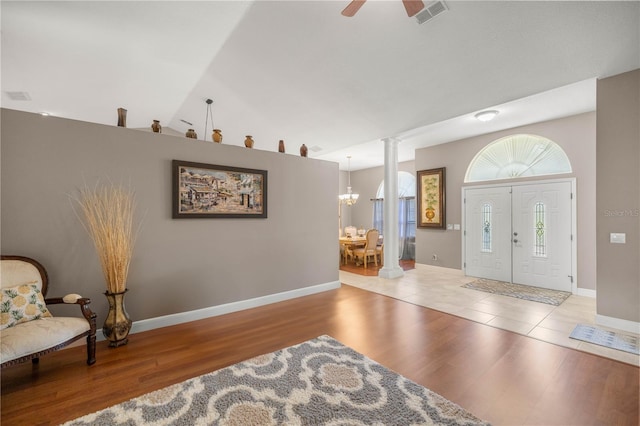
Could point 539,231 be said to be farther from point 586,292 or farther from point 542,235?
point 586,292

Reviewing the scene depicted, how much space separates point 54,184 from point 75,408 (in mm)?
2159

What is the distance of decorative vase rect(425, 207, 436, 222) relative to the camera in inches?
268

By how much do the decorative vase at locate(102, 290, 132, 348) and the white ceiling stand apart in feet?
10.6

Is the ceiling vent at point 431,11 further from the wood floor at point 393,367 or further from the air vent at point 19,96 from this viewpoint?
the air vent at point 19,96

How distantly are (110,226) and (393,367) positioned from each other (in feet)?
10.2

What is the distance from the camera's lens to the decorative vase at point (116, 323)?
276 cm

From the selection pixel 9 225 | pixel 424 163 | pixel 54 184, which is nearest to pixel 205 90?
pixel 54 184

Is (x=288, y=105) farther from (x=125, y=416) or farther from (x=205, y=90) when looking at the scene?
(x=125, y=416)

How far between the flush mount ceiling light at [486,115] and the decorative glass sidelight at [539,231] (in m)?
2.01

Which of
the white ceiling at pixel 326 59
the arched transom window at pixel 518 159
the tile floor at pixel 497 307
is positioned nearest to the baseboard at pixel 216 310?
the tile floor at pixel 497 307

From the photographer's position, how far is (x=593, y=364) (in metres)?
2.42

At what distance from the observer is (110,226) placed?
2734mm

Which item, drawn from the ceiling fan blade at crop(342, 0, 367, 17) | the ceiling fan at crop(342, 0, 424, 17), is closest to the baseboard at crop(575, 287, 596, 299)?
the ceiling fan at crop(342, 0, 424, 17)

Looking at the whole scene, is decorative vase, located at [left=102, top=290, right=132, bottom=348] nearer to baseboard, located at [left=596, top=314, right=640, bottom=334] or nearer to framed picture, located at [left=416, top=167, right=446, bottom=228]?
baseboard, located at [left=596, top=314, right=640, bottom=334]
